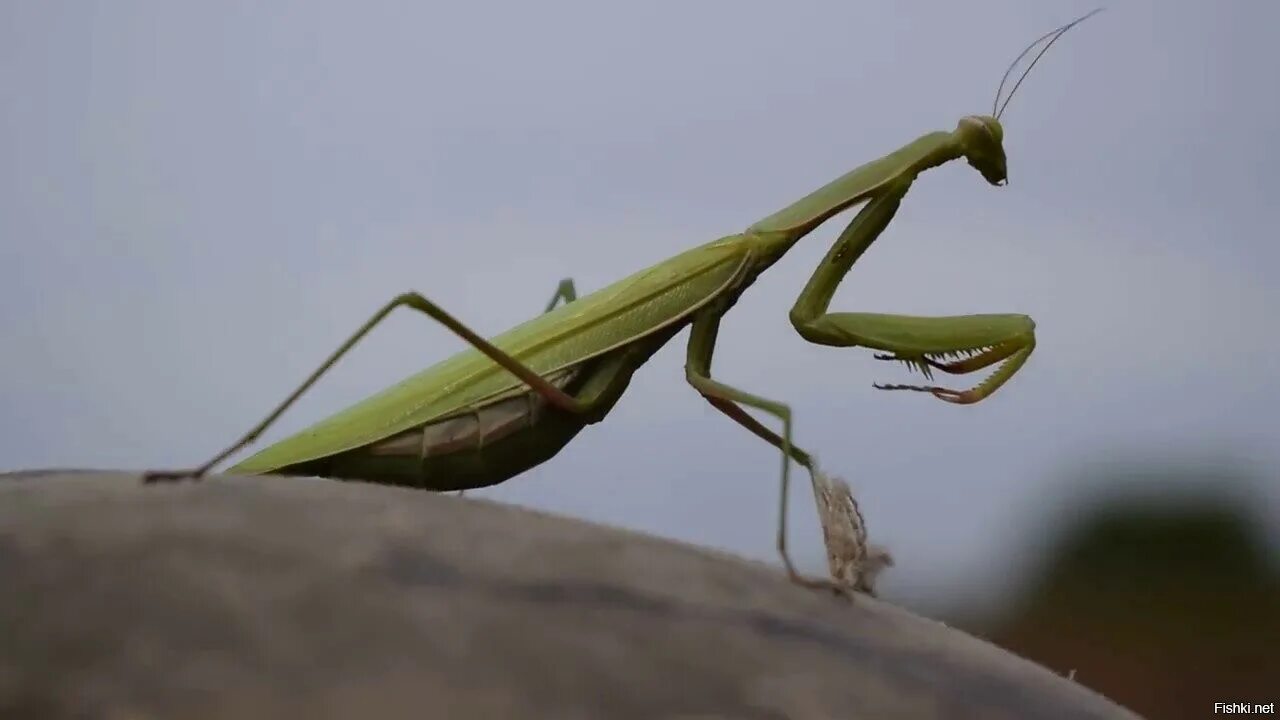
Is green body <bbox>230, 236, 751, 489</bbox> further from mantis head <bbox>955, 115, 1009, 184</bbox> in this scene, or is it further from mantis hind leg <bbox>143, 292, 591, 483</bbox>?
mantis head <bbox>955, 115, 1009, 184</bbox>

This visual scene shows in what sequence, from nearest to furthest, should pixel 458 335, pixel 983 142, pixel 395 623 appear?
pixel 395 623 → pixel 458 335 → pixel 983 142

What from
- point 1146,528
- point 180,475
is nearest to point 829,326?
point 180,475

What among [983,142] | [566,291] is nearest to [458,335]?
[566,291]

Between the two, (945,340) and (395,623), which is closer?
(395,623)

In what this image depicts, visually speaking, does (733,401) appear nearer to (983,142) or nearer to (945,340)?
(945,340)

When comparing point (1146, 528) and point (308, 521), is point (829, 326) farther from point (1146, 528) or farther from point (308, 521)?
point (1146, 528)

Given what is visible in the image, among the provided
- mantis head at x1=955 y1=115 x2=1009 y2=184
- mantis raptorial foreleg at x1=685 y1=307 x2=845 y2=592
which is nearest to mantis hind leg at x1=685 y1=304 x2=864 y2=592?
mantis raptorial foreleg at x1=685 y1=307 x2=845 y2=592

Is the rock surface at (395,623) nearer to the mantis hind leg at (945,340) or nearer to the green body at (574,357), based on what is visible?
the green body at (574,357)

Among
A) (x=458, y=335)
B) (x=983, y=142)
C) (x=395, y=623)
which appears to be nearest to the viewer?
(x=395, y=623)
